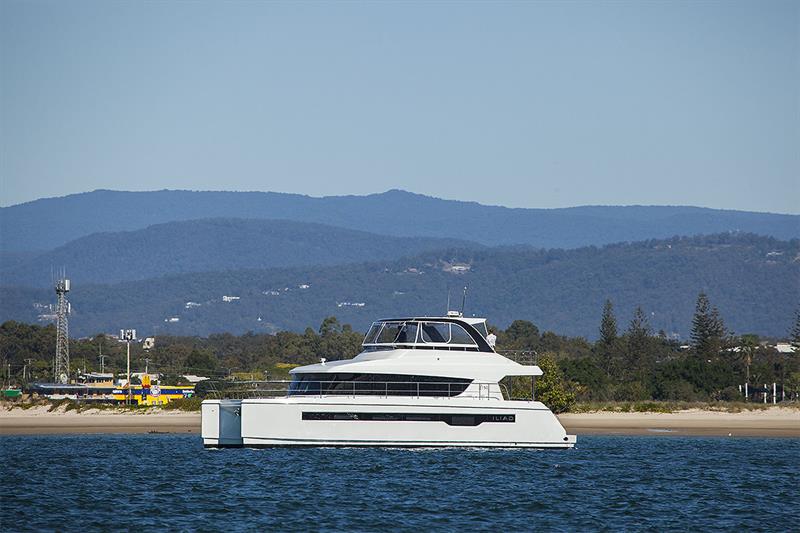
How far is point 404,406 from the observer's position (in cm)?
3616

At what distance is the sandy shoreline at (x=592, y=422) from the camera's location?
169 ft

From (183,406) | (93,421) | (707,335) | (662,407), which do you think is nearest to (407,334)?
(93,421)

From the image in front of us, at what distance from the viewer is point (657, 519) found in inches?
1119

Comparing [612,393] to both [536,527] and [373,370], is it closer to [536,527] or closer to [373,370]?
[373,370]

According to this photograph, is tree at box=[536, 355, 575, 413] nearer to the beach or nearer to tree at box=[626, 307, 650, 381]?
the beach

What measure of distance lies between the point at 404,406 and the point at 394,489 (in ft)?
15.9

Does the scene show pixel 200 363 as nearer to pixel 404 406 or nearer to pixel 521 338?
pixel 521 338

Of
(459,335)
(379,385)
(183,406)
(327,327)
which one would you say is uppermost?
(327,327)

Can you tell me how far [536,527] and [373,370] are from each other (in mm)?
10513

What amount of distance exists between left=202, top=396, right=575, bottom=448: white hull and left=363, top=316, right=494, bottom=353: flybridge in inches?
93.6

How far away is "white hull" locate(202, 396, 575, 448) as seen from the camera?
3584 cm

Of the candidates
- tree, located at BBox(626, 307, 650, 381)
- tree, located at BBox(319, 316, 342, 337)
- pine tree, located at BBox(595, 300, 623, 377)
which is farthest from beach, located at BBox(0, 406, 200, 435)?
tree, located at BBox(319, 316, 342, 337)

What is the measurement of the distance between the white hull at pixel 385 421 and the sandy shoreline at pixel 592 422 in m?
13.5

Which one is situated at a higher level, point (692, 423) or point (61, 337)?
point (61, 337)
